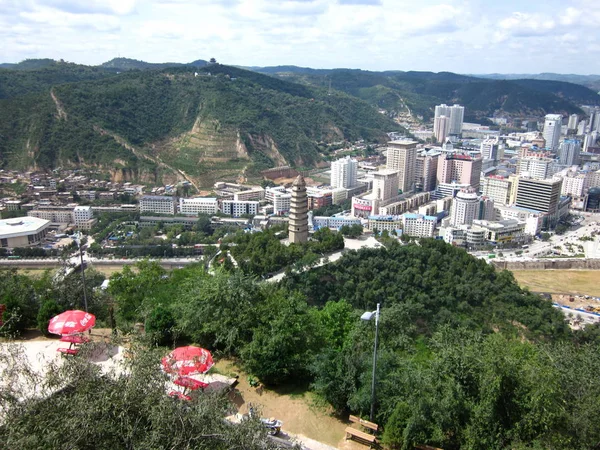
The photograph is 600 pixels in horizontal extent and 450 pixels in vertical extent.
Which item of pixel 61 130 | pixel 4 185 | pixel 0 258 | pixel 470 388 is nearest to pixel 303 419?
pixel 470 388

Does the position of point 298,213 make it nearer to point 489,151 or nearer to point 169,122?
point 169,122

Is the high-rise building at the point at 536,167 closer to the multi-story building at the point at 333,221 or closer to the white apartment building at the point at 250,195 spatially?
the multi-story building at the point at 333,221

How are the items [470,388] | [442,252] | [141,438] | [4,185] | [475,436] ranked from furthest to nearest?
[4,185] → [442,252] → [470,388] → [475,436] → [141,438]

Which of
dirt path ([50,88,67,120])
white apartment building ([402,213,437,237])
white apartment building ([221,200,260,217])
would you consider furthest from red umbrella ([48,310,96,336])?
dirt path ([50,88,67,120])

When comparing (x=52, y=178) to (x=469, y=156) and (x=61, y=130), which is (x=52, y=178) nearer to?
(x=61, y=130)

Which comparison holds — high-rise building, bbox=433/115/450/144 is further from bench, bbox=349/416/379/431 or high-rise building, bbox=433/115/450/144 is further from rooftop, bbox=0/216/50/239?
bench, bbox=349/416/379/431
